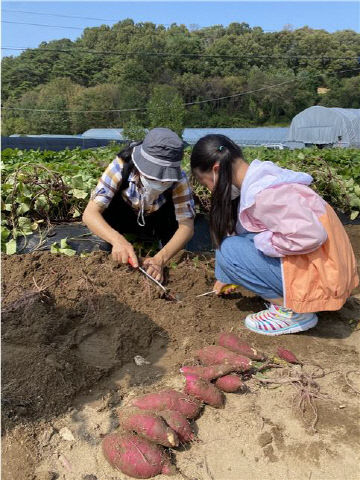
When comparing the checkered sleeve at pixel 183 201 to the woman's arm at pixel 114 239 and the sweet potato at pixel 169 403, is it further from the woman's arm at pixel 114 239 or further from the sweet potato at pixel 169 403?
the sweet potato at pixel 169 403

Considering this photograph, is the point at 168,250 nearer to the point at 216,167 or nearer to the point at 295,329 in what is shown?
the point at 216,167

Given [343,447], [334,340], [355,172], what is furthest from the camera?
[355,172]

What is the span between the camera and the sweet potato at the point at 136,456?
1598 millimetres

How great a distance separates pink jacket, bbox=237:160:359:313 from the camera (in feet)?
7.51

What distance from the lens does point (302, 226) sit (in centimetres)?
227

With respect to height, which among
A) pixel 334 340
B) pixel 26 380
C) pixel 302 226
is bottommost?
pixel 334 340

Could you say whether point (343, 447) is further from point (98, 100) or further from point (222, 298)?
point (98, 100)

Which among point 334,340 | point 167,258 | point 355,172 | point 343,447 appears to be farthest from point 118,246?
point 355,172

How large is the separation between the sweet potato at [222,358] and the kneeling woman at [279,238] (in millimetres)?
473

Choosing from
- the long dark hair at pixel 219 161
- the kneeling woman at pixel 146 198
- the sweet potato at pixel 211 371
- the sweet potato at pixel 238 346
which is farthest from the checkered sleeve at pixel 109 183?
the sweet potato at pixel 211 371

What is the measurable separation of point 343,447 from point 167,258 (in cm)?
159

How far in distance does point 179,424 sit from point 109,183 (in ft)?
5.39

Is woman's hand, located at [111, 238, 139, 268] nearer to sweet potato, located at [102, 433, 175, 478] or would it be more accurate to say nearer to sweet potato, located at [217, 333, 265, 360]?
sweet potato, located at [217, 333, 265, 360]

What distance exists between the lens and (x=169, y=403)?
1855 mm
